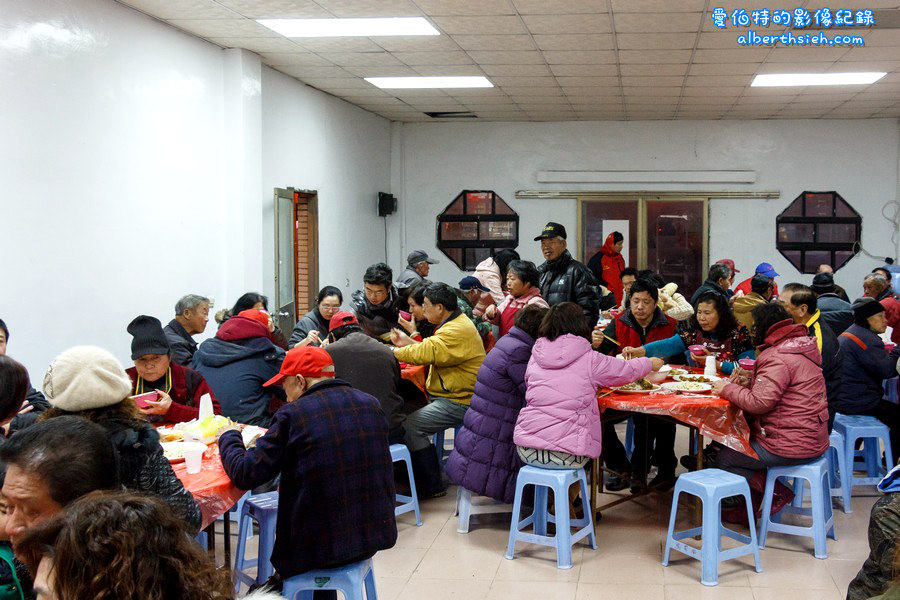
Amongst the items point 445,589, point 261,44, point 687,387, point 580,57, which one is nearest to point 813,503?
point 687,387

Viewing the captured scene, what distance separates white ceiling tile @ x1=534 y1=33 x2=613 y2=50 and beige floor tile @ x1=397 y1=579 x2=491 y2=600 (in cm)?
423

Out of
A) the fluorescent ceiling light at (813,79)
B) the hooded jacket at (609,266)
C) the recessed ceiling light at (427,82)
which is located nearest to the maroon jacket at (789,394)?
the fluorescent ceiling light at (813,79)

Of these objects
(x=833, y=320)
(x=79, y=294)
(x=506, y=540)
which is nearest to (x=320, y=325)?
(x=79, y=294)

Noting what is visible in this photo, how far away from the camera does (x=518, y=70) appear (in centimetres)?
838

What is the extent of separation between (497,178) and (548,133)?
3.07 ft

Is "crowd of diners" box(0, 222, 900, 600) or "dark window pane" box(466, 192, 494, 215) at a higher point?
"dark window pane" box(466, 192, 494, 215)

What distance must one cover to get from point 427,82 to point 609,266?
384 centimetres

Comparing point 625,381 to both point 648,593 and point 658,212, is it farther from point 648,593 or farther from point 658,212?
point 658,212

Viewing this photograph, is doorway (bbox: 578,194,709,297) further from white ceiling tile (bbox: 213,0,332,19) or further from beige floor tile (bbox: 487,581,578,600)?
beige floor tile (bbox: 487,581,578,600)

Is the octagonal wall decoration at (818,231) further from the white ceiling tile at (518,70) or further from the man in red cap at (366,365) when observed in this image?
the man in red cap at (366,365)

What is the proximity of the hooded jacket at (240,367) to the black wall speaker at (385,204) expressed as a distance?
22.6ft

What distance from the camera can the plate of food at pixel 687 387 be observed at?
Result: 5109mm

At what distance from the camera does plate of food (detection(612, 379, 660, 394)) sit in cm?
516

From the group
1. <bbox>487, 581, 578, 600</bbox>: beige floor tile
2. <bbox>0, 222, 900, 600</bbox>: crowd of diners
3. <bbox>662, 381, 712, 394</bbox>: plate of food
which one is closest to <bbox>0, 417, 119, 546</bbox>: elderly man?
<bbox>0, 222, 900, 600</bbox>: crowd of diners
